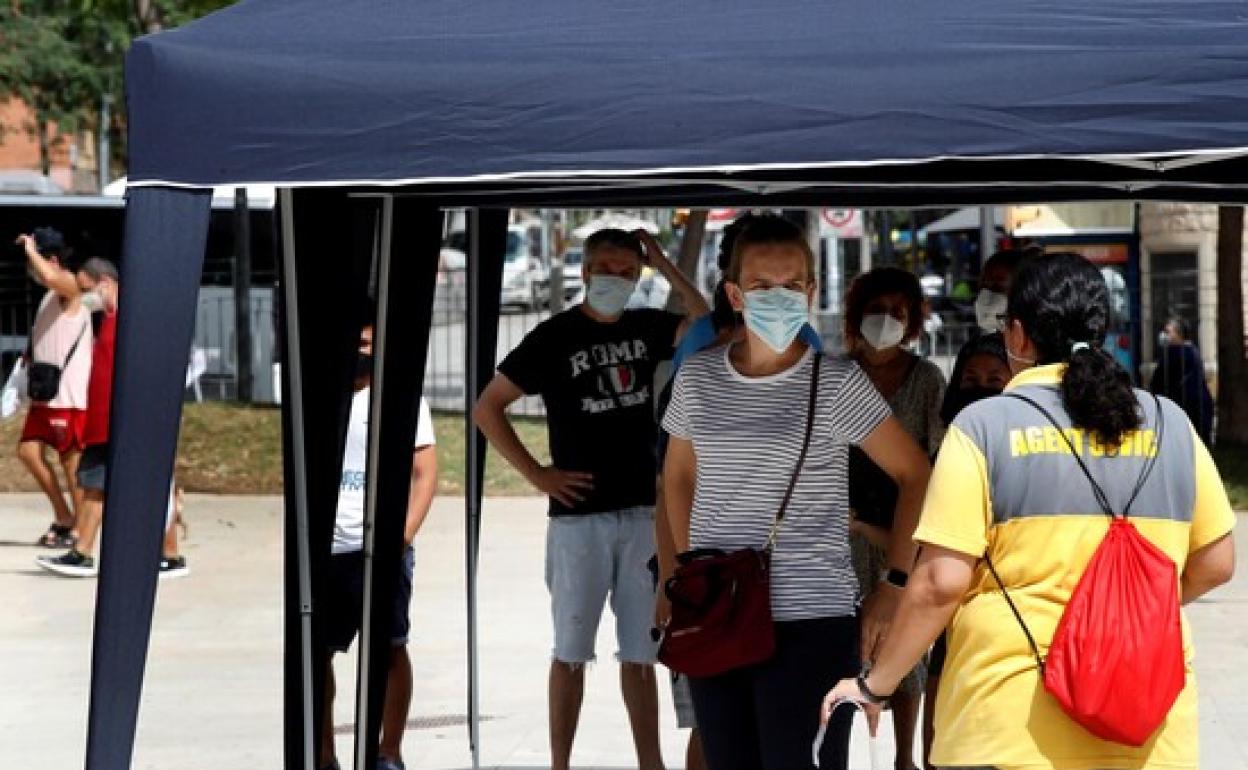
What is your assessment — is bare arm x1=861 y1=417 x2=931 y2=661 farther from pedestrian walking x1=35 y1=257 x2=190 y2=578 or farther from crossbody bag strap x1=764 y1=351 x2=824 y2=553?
pedestrian walking x1=35 y1=257 x2=190 y2=578

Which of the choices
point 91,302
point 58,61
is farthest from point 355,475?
point 58,61

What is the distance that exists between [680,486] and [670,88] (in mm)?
1194

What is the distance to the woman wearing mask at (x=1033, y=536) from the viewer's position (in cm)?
428

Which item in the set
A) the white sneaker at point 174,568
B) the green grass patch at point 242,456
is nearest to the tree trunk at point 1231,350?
the green grass patch at point 242,456

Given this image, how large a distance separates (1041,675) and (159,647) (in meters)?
7.18

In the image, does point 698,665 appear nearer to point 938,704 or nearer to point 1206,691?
point 938,704

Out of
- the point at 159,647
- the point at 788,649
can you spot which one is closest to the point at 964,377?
the point at 788,649

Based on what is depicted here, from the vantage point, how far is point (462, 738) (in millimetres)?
8695

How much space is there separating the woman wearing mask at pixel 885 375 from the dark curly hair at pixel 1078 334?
6.79ft

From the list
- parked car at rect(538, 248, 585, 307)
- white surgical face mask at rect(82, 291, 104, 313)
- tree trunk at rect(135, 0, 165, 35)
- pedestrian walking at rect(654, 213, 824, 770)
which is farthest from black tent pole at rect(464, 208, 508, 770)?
parked car at rect(538, 248, 585, 307)

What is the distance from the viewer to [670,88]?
4824 millimetres

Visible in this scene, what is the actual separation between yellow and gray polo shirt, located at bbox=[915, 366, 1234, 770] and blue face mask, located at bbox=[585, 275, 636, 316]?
2734 millimetres

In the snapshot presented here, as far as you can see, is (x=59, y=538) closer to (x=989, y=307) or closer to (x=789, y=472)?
(x=989, y=307)

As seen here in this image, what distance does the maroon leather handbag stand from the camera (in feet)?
17.1
